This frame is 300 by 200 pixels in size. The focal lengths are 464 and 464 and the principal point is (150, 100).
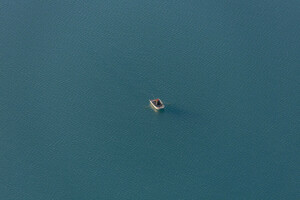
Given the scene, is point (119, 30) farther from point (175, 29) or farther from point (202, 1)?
point (202, 1)

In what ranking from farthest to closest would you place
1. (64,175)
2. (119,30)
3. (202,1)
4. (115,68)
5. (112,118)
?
(202,1) → (119,30) → (115,68) → (112,118) → (64,175)

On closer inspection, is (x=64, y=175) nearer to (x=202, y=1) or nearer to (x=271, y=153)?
(x=271, y=153)

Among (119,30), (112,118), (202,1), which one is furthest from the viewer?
(202,1)

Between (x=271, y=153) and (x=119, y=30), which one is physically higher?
(x=119, y=30)

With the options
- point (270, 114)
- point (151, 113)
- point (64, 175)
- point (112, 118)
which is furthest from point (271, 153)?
point (64, 175)

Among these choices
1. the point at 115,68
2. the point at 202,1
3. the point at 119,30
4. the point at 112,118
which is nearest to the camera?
the point at 112,118

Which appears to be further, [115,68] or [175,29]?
[175,29]

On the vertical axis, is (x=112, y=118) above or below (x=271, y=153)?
above

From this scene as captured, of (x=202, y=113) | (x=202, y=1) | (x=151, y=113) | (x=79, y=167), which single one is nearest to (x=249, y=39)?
(x=202, y=1)

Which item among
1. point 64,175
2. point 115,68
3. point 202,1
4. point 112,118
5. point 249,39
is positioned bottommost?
point 64,175
